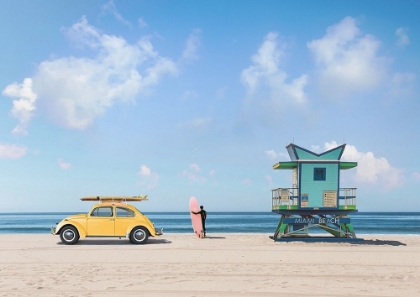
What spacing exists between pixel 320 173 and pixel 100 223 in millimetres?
9475

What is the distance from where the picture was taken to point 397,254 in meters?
15.6

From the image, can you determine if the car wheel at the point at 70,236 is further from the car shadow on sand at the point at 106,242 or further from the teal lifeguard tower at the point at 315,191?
the teal lifeguard tower at the point at 315,191

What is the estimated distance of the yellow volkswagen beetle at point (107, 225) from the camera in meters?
18.0

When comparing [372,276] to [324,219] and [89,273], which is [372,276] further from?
[324,219]

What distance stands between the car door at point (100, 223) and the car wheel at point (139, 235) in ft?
2.70

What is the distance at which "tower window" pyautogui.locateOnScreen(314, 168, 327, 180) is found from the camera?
19875 mm

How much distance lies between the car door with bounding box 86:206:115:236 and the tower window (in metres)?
8.75

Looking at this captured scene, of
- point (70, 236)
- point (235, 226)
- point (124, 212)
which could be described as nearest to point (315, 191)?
point (124, 212)

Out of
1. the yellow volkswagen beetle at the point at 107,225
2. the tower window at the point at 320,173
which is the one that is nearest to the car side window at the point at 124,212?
the yellow volkswagen beetle at the point at 107,225

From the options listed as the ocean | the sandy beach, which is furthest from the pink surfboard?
the ocean

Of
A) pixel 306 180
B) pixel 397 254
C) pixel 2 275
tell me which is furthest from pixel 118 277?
pixel 306 180

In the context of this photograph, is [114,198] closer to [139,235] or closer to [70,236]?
[139,235]

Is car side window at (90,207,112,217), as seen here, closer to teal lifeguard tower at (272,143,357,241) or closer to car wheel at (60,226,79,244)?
car wheel at (60,226,79,244)

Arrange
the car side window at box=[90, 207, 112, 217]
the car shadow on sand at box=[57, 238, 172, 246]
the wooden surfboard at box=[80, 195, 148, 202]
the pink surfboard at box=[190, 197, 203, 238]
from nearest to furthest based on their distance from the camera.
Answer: the car side window at box=[90, 207, 112, 217] → the car shadow on sand at box=[57, 238, 172, 246] → the wooden surfboard at box=[80, 195, 148, 202] → the pink surfboard at box=[190, 197, 203, 238]
